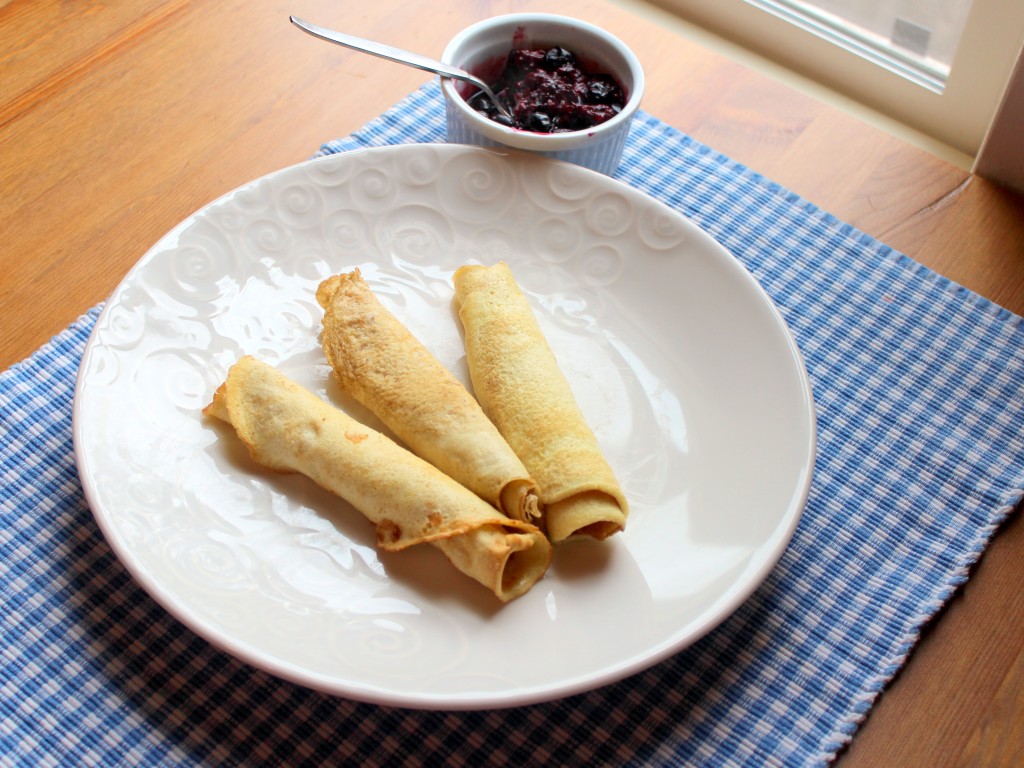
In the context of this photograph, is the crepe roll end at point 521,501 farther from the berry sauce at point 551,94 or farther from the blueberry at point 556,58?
the blueberry at point 556,58

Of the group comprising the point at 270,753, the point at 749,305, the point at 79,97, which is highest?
the point at 749,305

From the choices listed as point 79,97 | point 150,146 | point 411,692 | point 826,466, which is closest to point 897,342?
point 826,466

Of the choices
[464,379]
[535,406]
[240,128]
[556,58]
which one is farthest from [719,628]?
[240,128]

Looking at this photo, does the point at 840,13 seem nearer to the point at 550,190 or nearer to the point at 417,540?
the point at 550,190

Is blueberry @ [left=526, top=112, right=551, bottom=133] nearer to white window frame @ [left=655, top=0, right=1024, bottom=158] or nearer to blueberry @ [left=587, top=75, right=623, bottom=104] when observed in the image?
blueberry @ [left=587, top=75, right=623, bottom=104]

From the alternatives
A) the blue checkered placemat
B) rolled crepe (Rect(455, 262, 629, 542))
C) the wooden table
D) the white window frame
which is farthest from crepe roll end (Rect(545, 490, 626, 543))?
the white window frame

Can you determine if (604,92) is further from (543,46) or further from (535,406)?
(535,406)
